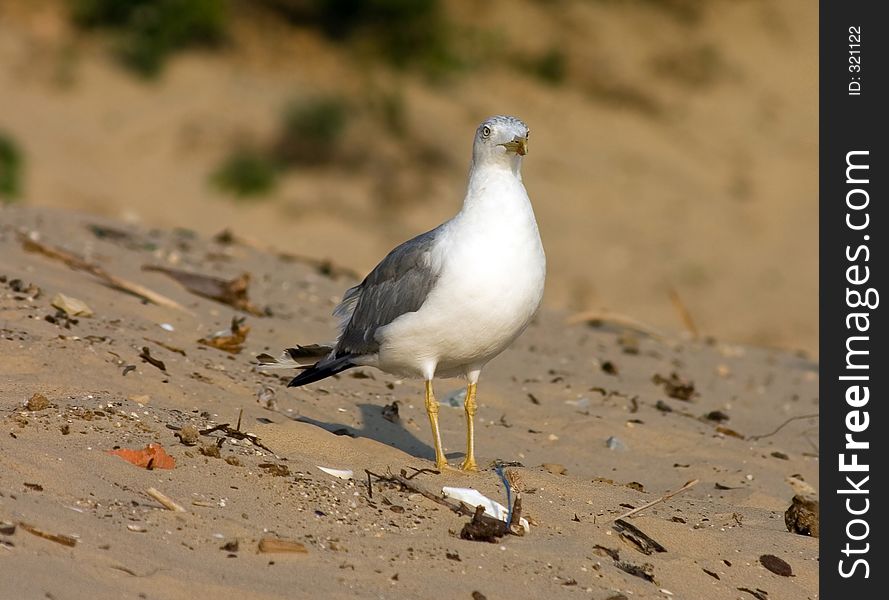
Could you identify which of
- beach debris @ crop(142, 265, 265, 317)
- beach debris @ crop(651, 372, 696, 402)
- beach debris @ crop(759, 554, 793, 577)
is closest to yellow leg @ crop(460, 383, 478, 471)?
beach debris @ crop(759, 554, 793, 577)

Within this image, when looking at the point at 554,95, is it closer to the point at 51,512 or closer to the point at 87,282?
the point at 87,282

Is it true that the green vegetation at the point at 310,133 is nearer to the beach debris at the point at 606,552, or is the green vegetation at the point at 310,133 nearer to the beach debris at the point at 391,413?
Result: the beach debris at the point at 391,413

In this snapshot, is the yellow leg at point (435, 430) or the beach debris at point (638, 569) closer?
the beach debris at point (638, 569)

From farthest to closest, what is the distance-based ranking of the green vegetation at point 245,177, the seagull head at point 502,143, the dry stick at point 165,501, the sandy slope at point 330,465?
1. the green vegetation at point 245,177
2. the seagull head at point 502,143
3. the dry stick at point 165,501
4. the sandy slope at point 330,465

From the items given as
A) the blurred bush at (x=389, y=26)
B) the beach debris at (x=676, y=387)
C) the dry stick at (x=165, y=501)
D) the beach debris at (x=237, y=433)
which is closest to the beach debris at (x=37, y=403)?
the beach debris at (x=237, y=433)

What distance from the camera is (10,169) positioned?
15.3 m

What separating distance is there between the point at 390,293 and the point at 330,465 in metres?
0.92

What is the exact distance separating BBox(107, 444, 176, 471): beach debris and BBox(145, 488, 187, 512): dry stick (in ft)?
1.07

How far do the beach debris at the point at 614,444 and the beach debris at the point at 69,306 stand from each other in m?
2.79

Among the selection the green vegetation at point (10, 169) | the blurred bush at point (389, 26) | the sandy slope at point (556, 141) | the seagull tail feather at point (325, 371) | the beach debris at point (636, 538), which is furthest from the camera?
the blurred bush at point (389, 26)

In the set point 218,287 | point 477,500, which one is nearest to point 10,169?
point 218,287

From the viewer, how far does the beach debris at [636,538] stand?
4.85m

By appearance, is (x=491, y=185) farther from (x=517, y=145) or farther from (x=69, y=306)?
(x=69, y=306)
